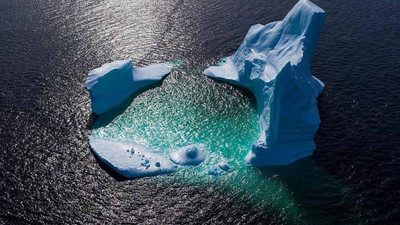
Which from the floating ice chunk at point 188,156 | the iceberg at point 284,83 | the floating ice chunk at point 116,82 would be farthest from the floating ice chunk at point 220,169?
the floating ice chunk at point 116,82

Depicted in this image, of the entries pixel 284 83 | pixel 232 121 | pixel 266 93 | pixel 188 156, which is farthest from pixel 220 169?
pixel 266 93

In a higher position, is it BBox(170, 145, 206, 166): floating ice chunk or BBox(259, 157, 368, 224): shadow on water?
BBox(170, 145, 206, 166): floating ice chunk

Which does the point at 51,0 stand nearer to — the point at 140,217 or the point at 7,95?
the point at 7,95

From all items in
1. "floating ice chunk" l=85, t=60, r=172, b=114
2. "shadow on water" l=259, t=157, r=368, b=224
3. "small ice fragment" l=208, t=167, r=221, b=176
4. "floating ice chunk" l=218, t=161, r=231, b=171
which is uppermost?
"floating ice chunk" l=85, t=60, r=172, b=114

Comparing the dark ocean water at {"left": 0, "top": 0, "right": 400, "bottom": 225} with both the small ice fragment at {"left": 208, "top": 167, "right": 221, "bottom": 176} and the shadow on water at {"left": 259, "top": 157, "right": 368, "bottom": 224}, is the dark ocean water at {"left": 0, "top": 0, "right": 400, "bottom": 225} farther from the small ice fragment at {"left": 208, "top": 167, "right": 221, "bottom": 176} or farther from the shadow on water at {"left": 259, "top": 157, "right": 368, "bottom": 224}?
the small ice fragment at {"left": 208, "top": 167, "right": 221, "bottom": 176}

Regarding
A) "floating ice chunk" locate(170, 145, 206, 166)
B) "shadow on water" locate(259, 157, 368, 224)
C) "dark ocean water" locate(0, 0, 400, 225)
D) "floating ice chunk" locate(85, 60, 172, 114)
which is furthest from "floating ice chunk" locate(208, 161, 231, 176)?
"floating ice chunk" locate(85, 60, 172, 114)

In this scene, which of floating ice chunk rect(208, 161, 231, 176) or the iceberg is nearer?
floating ice chunk rect(208, 161, 231, 176)

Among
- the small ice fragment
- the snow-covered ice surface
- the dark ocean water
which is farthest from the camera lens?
Result: the snow-covered ice surface

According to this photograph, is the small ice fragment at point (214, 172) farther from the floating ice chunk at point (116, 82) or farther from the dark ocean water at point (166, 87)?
the floating ice chunk at point (116, 82)

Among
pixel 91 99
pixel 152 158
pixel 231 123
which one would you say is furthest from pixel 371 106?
pixel 91 99
